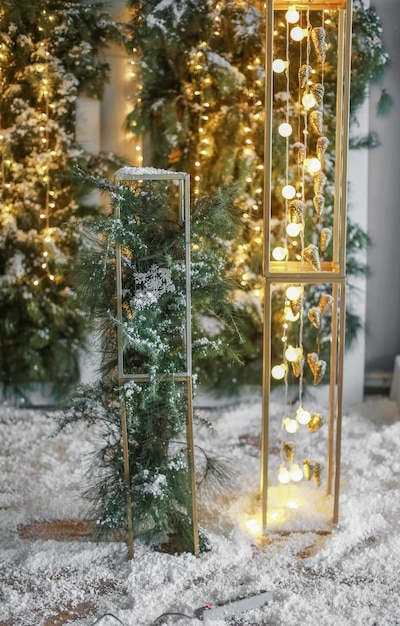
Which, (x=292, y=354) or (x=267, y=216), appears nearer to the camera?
(x=267, y=216)

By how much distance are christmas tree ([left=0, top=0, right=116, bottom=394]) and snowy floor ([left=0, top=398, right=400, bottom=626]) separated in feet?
3.10

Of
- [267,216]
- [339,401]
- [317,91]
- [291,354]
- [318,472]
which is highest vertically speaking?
[317,91]

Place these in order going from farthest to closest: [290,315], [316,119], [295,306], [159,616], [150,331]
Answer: [290,315] < [295,306] < [316,119] < [150,331] < [159,616]

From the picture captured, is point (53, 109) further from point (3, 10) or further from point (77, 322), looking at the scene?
point (77, 322)

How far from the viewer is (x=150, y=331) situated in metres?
3.00

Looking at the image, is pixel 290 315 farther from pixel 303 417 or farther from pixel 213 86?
pixel 213 86

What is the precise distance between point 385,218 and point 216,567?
2.57m

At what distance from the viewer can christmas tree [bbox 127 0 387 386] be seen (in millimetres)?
4613

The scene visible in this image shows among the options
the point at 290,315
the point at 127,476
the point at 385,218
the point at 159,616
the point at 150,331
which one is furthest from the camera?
the point at 385,218

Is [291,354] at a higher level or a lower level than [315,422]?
higher

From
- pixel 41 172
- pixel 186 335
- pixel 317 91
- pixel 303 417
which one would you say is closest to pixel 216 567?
pixel 303 417

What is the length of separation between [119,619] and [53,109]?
9.48 feet

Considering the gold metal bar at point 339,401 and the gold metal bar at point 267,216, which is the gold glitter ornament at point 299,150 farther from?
the gold metal bar at point 339,401

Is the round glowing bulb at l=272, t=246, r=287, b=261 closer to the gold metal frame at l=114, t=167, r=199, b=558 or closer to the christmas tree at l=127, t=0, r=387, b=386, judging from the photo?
the gold metal frame at l=114, t=167, r=199, b=558
